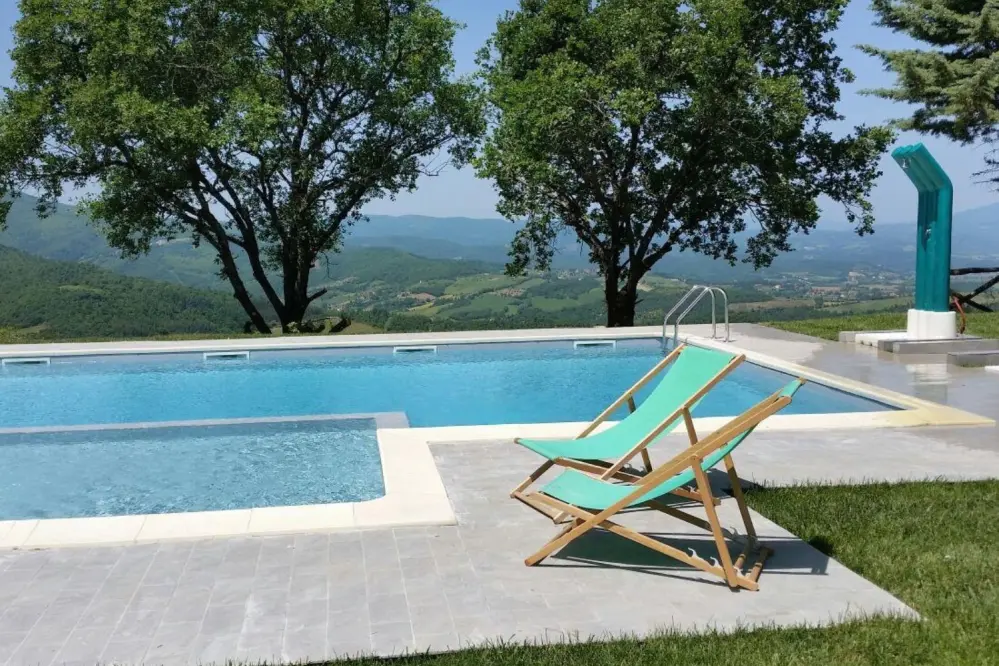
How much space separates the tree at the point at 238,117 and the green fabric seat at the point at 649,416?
1320cm

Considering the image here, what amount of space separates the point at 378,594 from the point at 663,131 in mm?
15624

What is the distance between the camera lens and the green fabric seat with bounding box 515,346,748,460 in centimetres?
484

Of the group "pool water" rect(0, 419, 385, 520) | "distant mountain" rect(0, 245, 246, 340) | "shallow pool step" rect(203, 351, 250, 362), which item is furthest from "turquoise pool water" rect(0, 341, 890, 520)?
"distant mountain" rect(0, 245, 246, 340)

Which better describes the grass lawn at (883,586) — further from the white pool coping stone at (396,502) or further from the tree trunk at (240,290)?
the tree trunk at (240,290)

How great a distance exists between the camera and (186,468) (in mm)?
6750

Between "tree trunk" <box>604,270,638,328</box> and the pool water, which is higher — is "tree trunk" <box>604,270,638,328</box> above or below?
above

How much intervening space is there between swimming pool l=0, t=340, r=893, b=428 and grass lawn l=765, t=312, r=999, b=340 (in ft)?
8.09

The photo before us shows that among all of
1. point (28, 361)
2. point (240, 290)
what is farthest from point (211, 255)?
point (28, 361)

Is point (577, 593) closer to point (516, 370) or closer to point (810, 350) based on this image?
point (516, 370)

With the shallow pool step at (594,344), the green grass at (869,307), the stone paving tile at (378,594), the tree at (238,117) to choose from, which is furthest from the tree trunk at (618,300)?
the stone paving tile at (378,594)

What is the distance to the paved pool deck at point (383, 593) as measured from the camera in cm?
341

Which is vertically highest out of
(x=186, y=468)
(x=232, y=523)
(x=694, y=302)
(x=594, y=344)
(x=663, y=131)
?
(x=663, y=131)

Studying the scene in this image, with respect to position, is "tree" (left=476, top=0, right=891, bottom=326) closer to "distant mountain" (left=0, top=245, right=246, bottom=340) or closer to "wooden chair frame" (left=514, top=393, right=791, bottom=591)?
"distant mountain" (left=0, top=245, right=246, bottom=340)

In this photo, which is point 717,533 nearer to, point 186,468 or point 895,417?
point 895,417
